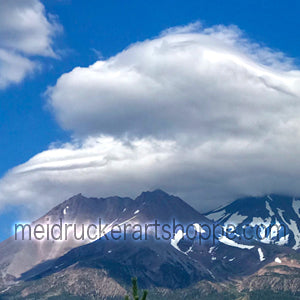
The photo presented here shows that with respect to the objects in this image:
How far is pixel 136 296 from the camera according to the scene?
7444cm

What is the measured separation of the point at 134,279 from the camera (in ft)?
243

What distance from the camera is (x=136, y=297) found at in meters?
74.1

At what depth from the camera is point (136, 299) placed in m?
74.1

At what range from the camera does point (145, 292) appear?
247 ft

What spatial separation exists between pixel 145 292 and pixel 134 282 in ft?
6.98

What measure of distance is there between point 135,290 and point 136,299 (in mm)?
1229

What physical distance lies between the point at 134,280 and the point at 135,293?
2027mm

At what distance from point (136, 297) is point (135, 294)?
2.23 ft

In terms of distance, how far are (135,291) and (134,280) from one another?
1714 millimetres

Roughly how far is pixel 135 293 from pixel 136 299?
109 centimetres

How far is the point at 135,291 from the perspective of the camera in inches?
2950

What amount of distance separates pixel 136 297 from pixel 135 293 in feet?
3.25

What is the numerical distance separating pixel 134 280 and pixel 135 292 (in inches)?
76.8
